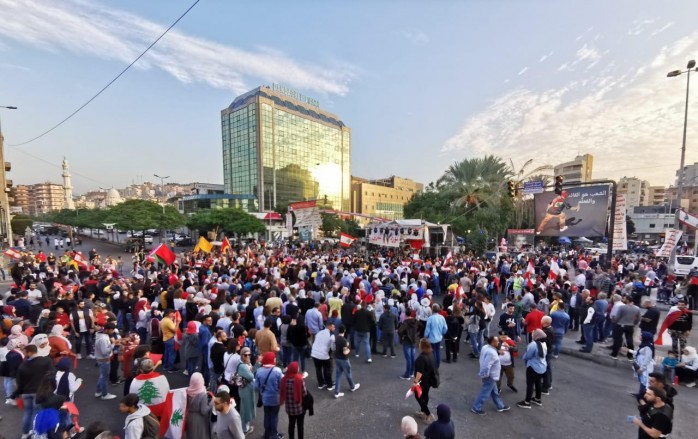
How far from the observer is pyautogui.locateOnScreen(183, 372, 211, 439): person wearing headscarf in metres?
3.94

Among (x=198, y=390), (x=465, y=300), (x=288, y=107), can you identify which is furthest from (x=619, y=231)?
(x=288, y=107)

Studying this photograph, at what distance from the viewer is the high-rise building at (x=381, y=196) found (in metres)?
101

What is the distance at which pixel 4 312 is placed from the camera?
316 inches

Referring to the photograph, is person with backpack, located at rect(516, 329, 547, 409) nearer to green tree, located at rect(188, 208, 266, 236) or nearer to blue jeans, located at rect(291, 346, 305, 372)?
blue jeans, located at rect(291, 346, 305, 372)

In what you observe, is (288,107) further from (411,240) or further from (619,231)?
(619,231)

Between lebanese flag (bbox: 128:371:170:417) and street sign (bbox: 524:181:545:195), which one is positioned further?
street sign (bbox: 524:181:545:195)

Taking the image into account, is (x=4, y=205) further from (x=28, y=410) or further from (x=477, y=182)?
(x=477, y=182)

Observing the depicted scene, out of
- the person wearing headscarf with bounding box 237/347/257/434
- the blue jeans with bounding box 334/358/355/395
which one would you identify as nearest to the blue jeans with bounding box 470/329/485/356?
the blue jeans with bounding box 334/358/355/395

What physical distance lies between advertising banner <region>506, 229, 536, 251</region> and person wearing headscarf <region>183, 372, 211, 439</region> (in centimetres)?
3179

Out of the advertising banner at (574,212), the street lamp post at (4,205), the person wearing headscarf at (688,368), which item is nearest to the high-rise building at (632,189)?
the advertising banner at (574,212)

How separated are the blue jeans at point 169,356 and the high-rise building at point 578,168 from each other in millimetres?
96356

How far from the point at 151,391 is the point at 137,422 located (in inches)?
34.7

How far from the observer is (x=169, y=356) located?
714 centimetres

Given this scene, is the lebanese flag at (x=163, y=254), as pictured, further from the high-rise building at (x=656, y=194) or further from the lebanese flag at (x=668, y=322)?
the high-rise building at (x=656, y=194)
